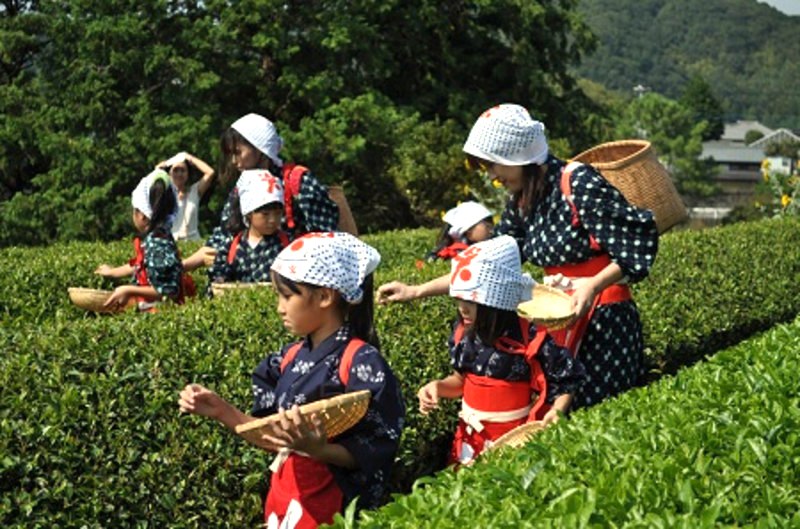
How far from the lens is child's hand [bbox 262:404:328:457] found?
3.35m

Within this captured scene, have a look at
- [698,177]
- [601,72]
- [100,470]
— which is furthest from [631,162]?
[601,72]

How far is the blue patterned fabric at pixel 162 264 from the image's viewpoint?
687cm

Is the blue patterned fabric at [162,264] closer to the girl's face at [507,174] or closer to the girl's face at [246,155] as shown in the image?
the girl's face at [246,155]

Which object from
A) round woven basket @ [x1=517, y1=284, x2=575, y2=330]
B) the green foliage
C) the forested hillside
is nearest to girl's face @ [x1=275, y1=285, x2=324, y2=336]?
round woven basket @ [x1=517, y1=284, x2=575, y2=330]

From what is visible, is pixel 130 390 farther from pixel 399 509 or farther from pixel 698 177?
pixel 698 177

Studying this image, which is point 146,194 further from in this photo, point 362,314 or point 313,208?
point 362,314

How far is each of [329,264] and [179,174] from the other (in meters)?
7.49

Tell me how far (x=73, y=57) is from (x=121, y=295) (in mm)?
15459

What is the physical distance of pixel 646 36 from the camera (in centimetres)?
17238

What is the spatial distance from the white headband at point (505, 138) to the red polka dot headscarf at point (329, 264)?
955 millimetres

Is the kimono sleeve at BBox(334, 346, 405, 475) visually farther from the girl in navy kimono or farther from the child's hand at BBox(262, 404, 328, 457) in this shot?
the child's hand at BBox(262, 404, 328, 457)

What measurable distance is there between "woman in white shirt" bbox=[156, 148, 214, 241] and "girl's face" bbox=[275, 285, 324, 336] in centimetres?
662

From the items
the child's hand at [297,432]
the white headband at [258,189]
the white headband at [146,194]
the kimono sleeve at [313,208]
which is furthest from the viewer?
the white headband at [146,194]

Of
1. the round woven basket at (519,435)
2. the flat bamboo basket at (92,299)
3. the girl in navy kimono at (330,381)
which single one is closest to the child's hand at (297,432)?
the girl in navy kimono at (330,381)
